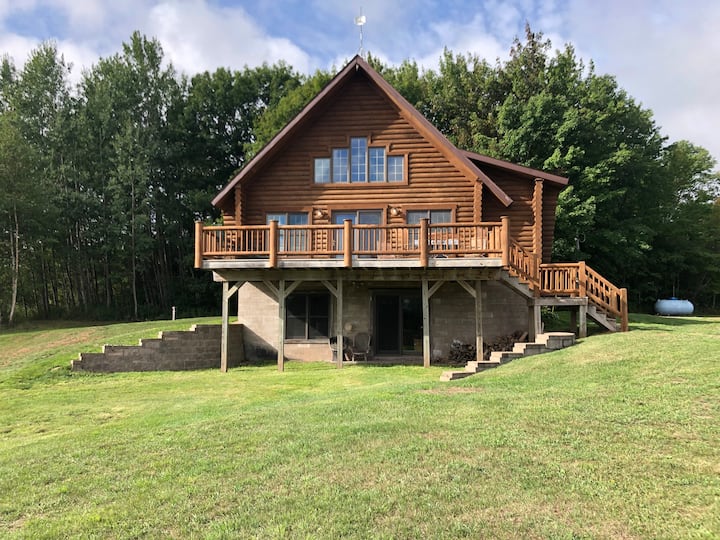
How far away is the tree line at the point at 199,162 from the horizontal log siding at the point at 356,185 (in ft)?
43.9

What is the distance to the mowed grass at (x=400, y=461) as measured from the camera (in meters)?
3.72

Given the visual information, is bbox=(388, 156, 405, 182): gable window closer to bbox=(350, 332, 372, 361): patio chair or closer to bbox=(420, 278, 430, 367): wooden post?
bbox=(420, 278, 430, 367): wooden post

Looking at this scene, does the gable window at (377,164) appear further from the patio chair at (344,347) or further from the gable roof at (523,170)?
the patio chair at (344,347)

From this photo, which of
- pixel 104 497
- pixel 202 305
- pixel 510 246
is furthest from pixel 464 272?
pixel 202 305

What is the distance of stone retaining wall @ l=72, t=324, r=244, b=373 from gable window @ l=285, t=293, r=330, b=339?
1.89 metres

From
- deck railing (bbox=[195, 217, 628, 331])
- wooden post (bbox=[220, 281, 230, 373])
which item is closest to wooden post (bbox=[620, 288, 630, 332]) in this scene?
deck railing (bbox=[195, 217, 628, 331])

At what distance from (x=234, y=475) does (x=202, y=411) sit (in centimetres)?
373

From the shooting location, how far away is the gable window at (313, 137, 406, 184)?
1636 cm

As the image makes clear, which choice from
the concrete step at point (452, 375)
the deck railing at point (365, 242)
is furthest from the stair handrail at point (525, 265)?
the concrete step at point (452, 375)

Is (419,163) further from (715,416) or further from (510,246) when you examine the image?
(715,416)

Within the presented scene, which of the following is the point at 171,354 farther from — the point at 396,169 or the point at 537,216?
the point at 537,216

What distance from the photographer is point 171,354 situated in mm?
14891

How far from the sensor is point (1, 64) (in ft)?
102

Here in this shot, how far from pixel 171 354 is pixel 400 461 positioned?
1185 cm
